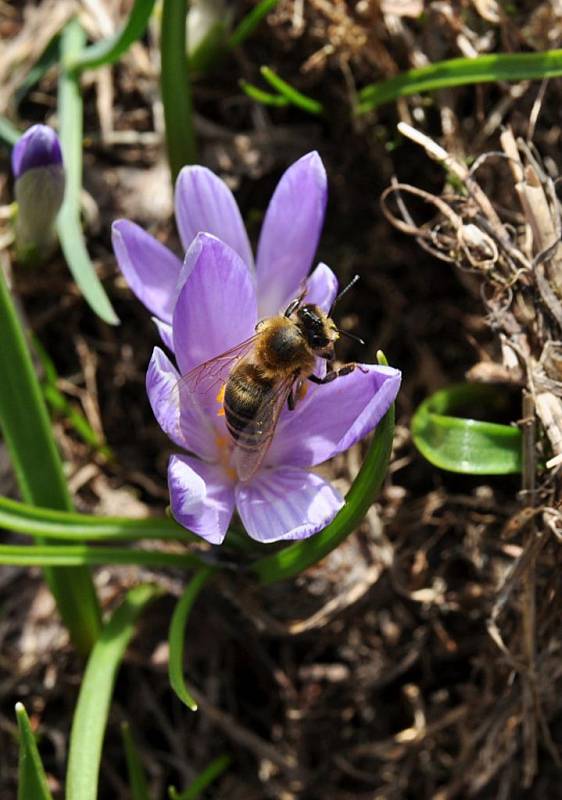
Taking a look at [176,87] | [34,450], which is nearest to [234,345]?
[34,450]

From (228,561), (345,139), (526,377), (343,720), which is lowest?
(343,720)

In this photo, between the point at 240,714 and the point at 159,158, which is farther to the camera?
the point at 159,158

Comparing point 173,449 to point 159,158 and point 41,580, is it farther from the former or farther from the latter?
point 159,158

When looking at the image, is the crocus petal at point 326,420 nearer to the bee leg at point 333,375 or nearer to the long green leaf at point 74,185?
the bee leg at point 333,375

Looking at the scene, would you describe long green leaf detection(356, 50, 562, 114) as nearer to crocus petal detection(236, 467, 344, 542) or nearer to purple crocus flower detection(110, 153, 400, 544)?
purple crocus flower detection(110, 153, 400, 544)

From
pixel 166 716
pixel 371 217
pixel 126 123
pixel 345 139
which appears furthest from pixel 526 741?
pixel 126 123

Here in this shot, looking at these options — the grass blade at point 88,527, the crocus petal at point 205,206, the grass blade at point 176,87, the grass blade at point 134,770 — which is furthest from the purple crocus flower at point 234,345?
the grass blade at point 134,770

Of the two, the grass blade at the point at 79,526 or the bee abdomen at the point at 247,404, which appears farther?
the grass blade at the point at 79,526
